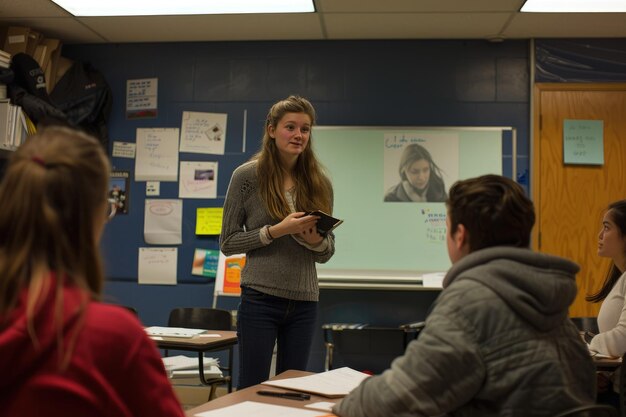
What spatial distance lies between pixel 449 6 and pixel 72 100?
2.69 m

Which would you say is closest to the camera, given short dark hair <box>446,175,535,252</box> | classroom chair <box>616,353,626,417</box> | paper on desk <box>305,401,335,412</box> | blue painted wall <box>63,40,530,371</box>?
short dark hair <box>446,175,535,252</box>

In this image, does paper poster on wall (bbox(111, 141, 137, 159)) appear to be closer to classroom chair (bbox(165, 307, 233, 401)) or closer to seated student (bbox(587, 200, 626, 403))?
classroom chair (bbox(165, 307, 233, 401))

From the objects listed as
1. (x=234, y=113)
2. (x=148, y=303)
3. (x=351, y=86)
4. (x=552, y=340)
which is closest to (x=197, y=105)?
(x=234, y=113)

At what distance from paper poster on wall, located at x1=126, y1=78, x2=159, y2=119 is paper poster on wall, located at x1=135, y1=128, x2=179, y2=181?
14cm

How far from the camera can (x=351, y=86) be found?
16.3ft

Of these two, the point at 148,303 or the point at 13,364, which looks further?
the point at 148,303

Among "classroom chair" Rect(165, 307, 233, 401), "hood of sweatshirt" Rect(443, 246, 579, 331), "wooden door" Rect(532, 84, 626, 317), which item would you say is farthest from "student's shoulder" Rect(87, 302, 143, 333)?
"wooden door" Rect(532, 84, 626, 317)

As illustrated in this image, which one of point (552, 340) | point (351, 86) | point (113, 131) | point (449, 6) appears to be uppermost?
point (449, 6)

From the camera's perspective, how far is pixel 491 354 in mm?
1264

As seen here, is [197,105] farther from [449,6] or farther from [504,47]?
[504,47]

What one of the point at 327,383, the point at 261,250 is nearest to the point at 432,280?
the point at 261,250

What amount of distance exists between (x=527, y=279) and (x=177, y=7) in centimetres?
362

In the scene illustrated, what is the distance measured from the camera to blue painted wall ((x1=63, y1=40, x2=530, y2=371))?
4.89m

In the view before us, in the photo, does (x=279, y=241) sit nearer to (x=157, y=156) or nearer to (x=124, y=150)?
(x=157, y=156)
